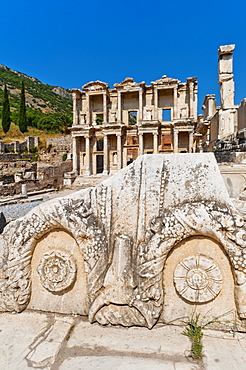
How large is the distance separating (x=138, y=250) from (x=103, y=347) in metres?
0.85

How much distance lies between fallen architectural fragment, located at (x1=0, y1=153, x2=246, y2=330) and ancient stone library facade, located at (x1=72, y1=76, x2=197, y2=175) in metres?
20.6

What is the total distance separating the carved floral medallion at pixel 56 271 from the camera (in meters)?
2.38

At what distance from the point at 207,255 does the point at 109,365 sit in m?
1.22

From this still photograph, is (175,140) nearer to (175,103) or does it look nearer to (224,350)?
(175,103)

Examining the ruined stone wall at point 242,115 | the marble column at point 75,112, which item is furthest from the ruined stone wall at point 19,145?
the ruined stone wall at point 242,115

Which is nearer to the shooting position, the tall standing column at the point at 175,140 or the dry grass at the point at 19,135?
the tall standing column at the point at 175,140

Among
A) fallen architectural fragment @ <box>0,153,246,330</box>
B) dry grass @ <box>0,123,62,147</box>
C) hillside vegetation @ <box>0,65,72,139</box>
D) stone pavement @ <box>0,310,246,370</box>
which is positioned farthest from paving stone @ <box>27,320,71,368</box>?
hillside vegetation @ <box>0,65,72,139</box>

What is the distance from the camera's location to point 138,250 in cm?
228

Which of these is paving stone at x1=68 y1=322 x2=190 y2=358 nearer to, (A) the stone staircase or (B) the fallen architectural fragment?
(B) the fallen architectural fragment

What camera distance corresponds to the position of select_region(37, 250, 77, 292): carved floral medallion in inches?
93.9

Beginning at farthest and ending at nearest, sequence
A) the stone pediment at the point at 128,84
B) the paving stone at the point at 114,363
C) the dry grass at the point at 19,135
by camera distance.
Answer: the dry grass at the point at 19,135 < the stone pediment at the point at 128,84 < the paving stone at the point at 114,363

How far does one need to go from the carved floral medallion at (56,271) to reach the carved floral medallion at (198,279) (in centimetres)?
105

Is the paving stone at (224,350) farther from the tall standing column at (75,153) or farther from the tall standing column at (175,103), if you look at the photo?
the tall standing column at (75,153)

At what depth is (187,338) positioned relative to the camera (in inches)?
79.7
